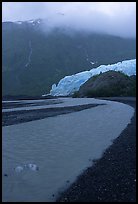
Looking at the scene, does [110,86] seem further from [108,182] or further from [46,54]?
[46,54]

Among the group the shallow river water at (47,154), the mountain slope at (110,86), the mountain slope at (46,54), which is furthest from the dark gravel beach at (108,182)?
the mountain slope at (46,54)

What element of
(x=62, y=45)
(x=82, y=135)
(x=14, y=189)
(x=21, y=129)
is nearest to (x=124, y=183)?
(x=14, y=189)

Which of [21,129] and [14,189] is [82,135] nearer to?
[21,129]

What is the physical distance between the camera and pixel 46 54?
16362cm

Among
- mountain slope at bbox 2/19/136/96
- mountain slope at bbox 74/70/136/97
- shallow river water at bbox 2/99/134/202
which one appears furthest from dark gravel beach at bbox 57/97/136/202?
mountain slope at bbox 2/19/136/96

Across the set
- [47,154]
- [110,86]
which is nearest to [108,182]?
[47,154]

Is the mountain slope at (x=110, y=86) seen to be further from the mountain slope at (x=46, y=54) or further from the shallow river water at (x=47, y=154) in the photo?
the mountain slope at (x=46, y=54)

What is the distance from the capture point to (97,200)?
9.22m

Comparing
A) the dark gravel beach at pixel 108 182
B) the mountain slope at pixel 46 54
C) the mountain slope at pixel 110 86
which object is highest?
the mountain slope at pixel 46 54

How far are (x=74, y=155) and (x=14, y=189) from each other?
4.84m

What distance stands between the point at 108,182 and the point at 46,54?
155 meters

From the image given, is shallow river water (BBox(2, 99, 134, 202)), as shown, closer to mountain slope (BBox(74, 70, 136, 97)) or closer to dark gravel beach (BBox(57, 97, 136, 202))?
dark gravel beach (BBox(57, 97, 136, 202))

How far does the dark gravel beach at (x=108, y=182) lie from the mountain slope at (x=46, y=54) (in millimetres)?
112945

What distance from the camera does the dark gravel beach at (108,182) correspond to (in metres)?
9.45
